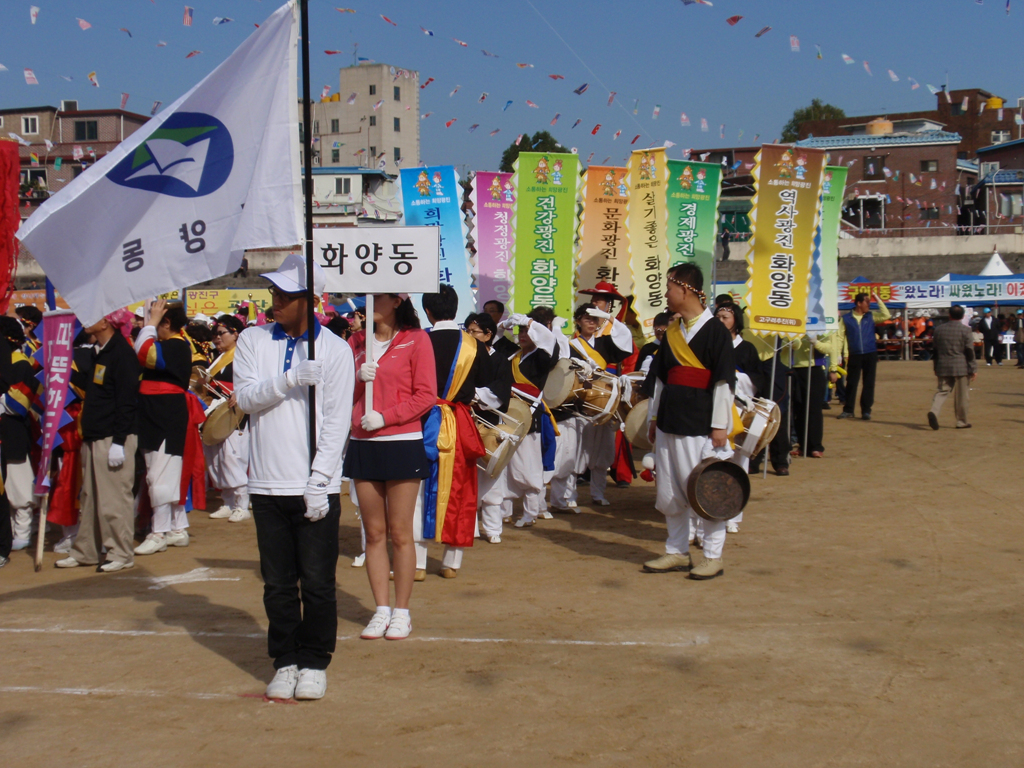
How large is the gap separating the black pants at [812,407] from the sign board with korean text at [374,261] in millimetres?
8554

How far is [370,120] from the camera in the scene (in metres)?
67.4

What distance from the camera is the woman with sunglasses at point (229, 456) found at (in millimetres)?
9359

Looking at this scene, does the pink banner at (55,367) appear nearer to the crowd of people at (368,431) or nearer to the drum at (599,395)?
the crowd of people at (368,431)

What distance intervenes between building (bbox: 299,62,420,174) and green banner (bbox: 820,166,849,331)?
56559mm

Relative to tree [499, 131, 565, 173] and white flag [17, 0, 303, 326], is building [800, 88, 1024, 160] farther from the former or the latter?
white flag [17, 0, 303, 326]

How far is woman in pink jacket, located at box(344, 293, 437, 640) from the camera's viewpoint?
5156 mm

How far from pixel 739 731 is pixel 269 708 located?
7.01ft

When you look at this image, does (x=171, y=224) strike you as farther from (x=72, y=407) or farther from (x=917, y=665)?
(x=917, y=665)

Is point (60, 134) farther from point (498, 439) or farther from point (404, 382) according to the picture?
point (404, 382)

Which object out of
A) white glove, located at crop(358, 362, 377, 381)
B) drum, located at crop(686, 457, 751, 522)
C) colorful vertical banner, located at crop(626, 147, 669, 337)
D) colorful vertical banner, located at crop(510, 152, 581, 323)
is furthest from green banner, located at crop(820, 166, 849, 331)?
white glove, located at crop(358, 362, 377, 381)

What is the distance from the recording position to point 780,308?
34.4 feet

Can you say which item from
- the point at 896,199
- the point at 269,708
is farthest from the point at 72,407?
the point at 896,199

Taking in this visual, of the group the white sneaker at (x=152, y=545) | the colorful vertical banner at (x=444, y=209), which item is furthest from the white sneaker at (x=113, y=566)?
the colorful vertical banner at (x=444, y=209)

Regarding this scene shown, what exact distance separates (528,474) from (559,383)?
892 mm
